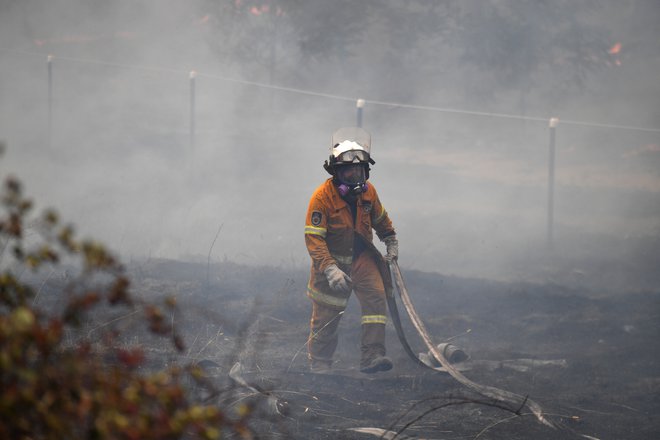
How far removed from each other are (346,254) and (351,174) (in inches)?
22.9

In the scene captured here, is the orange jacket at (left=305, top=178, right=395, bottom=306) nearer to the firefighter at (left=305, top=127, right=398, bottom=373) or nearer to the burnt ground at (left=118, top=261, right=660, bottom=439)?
the firefighter at (left=305, top=127, right=398, bottom=373)

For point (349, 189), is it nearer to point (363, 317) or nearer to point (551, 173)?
point (363, 317)

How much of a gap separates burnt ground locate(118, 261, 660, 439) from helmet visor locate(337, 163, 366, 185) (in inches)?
49.6

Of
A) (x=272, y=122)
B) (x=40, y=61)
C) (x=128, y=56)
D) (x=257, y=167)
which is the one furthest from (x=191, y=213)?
(x=40, y=61)

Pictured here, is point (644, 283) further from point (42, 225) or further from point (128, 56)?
point (128, 56)

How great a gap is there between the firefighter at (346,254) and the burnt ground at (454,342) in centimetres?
22

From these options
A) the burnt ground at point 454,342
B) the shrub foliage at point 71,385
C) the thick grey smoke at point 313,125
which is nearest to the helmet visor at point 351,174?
the burnt ground at point 454,342

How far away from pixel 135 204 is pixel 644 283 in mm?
7444

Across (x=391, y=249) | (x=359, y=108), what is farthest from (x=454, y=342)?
(x=359, y=108)

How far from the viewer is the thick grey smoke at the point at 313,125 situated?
11.2 metres

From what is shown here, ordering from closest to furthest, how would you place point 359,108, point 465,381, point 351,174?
1. point 465,381
2. point 351,174
3. point 359,108

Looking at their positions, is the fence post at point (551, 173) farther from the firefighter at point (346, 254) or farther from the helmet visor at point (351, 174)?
the helmet visor at point (351, 174)

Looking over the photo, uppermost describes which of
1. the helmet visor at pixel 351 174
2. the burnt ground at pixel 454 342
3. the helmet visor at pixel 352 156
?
the helmet visor at pixel 352 156

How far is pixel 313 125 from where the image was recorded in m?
16.9
